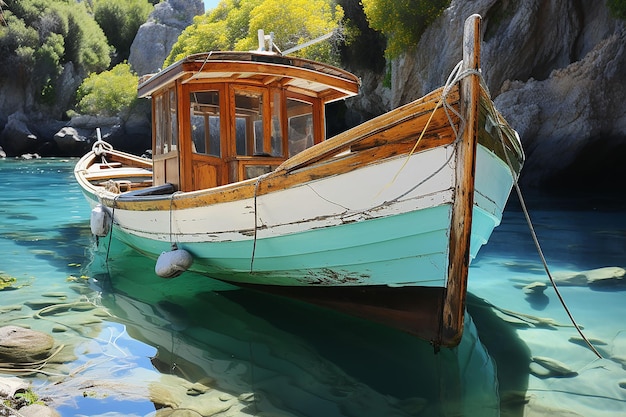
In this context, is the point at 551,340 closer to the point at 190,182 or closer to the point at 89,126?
the point at 190,182

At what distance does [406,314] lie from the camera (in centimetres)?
380

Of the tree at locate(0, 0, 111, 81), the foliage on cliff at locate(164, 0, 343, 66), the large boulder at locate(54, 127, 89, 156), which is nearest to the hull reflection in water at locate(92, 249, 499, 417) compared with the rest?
the foliage on cliff at locate(164, 0, 343, 66)

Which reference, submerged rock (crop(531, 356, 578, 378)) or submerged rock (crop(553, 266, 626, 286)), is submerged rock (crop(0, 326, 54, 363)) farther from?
submerged rock (crop(553, 266, 626, 286))

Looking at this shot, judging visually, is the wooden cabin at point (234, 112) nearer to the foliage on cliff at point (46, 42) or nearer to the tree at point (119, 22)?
the foliage on cliff at point (46, 42)

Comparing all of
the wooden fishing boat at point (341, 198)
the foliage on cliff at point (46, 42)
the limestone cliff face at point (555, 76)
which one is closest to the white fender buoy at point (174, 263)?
the wooden fishing boat at point (341, 198)

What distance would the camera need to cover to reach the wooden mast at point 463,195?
3.19m

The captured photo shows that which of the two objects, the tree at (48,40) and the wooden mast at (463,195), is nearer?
the wooden mast at (463,195)

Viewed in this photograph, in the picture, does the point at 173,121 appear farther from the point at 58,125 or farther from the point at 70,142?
the point at 58,125

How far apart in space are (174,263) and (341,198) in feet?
6.04

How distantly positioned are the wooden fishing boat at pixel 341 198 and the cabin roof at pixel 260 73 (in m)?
0.01

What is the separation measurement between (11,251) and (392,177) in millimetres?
6020

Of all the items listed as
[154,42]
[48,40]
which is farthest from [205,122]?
[154,42]

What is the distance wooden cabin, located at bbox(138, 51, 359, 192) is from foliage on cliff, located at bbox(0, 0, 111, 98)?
37.1 m

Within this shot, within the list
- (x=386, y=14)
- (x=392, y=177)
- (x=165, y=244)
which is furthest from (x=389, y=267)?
(x=386, y=14)
